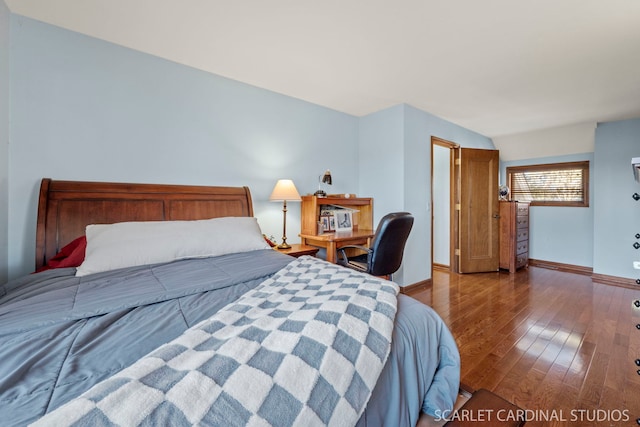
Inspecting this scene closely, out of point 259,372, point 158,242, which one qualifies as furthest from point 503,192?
point 259,372

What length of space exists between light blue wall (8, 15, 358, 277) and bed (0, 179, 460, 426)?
71cm

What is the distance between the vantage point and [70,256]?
165 cm

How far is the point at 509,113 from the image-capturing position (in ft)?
11.7

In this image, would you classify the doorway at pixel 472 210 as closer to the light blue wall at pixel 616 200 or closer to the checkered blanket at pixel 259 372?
the light blue wall at pixel 616 200

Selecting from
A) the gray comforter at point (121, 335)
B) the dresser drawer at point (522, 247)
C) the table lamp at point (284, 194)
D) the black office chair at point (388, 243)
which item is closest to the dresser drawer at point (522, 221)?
the dresser drawer at point (522, 247)

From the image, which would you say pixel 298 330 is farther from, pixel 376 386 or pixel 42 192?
pixel 42 192

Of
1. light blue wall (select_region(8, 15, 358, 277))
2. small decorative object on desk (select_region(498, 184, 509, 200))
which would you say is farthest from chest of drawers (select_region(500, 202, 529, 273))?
light blue wall (select_region(8, 15, 358, 277))

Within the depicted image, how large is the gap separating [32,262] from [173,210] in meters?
0.92

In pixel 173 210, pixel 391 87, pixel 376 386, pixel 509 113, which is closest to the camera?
pixel 376 386

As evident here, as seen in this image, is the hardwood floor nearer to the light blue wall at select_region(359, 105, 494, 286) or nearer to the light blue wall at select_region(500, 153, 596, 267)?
the light blue wall at select_region(359, 105, 494, 286)

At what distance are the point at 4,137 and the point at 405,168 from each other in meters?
3.41

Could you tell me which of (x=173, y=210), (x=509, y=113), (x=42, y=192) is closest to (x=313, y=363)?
(x=173, y=210)

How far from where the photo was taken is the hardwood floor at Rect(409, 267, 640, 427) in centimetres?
153

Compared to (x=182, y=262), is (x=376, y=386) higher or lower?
lower
